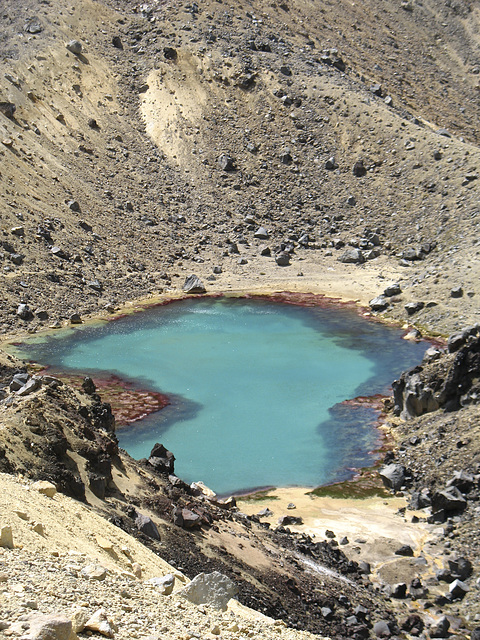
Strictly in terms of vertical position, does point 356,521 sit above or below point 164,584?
below

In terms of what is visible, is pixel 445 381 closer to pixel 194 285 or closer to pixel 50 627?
pixel 50 627

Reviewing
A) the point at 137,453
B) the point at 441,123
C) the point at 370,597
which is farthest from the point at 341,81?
the point at 370,597

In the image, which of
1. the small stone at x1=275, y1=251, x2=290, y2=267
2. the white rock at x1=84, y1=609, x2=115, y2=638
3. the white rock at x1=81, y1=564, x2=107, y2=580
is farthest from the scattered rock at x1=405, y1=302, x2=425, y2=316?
the white rock at x1=84, y1=609, x2=115, y2=638

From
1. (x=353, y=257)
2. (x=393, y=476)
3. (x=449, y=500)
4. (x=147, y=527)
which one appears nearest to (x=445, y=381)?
(x=393, y=476)

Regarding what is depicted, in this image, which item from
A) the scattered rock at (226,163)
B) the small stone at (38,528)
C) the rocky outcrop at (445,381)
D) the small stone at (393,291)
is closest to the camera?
the small stone at (38,528)

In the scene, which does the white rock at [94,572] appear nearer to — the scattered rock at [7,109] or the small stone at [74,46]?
the scattered rock at [7,109]

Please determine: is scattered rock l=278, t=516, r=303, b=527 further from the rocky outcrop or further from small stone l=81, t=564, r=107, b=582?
small stone l=81, t=564, r=107, b=582

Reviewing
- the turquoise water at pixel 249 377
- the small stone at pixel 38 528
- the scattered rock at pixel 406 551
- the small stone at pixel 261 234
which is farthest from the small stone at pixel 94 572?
the small stone at pixel 261 234
